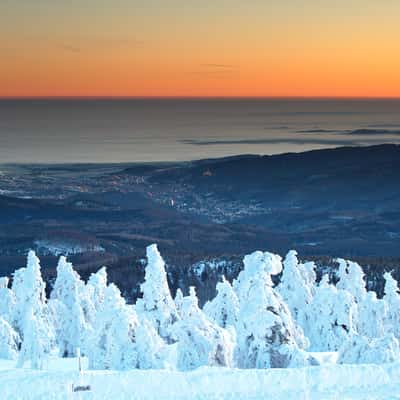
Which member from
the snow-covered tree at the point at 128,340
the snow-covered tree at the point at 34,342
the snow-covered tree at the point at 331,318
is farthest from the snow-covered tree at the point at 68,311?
the snow-covered tree at the point at 331,318

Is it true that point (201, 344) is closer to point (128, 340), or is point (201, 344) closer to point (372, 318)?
point (128, 340)

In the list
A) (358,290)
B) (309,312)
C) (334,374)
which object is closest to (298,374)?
(334,374)

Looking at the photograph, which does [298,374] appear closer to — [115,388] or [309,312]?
[115,388]

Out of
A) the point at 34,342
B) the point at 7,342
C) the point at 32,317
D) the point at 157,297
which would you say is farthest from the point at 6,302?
the point at 157,297

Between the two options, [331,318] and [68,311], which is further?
[331,318]

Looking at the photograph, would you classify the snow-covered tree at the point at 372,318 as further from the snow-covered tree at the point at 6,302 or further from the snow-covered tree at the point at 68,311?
the snow-covered tree at the point at 6,302
